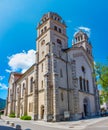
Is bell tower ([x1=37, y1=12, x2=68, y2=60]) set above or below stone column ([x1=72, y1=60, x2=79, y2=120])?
above

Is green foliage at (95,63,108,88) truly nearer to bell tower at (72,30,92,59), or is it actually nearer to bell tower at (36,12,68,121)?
bell tower at (36,12,68,121)

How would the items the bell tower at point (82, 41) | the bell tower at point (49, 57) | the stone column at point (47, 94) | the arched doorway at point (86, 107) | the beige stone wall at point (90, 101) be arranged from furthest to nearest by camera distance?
1. the bell tower at point (82, 41)
2. the arched doorway at point (86, 107)
3. the beige stone wall at point (90, 101)
4. the bell tower at point (49, 57)
5. the stone column at point (47, 94)

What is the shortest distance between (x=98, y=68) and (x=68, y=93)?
11943 millimetres

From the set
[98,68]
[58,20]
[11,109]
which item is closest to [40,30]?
[58,20]

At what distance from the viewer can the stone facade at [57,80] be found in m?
28.3

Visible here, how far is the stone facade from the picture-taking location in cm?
2834

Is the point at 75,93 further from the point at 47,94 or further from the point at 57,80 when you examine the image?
the point at 47,94

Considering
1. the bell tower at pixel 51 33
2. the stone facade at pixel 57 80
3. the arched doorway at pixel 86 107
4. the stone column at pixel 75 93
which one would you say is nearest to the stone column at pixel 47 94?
the stone facade at pixel 57 80

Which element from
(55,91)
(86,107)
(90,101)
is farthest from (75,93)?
(90,101)

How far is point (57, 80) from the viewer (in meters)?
29.0

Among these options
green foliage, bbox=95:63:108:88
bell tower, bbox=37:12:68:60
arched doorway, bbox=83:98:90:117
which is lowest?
arched doorway, bbox=83:98:90:117

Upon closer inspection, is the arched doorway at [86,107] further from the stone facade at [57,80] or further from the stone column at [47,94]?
the stone column at [47,94]

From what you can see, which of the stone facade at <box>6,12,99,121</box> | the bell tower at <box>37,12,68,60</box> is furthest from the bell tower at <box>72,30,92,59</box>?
the bell tower at <box>37,12,68,60</box>

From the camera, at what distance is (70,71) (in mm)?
32906
